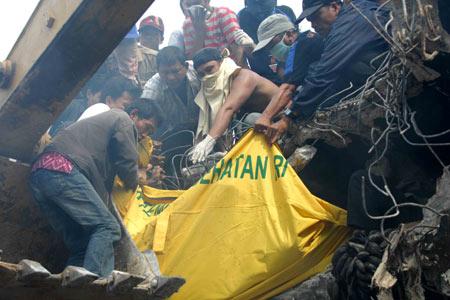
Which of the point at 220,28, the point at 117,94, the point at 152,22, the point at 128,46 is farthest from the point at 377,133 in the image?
the point at 152,22

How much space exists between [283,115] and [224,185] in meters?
0.95

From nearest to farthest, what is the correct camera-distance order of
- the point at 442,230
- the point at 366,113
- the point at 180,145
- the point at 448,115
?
1. the point at 442,230
2. the point at 448,115
3. the point at 366,113
4. the point at 180,145

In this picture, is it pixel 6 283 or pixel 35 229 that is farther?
pixel 35 229

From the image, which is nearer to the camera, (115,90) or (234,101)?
(234,101)

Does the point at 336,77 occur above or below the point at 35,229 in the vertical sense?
above

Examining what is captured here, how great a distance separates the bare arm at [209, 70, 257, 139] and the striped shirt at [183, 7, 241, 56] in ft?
4.63

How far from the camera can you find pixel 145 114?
622 centimetres

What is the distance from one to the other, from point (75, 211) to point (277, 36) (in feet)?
12.1

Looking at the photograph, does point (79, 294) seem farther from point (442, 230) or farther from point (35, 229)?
point (442, 230)

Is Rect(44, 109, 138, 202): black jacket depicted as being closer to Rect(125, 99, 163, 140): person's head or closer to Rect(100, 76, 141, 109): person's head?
Rect(125, 99, 163, 140): person's head

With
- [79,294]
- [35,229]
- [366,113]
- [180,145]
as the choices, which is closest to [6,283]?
[79,294]

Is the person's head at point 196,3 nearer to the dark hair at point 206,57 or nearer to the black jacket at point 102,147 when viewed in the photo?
the dark hair at point 206,57

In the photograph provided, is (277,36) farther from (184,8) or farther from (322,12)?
(184,8)

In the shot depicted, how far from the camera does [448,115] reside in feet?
14.6
